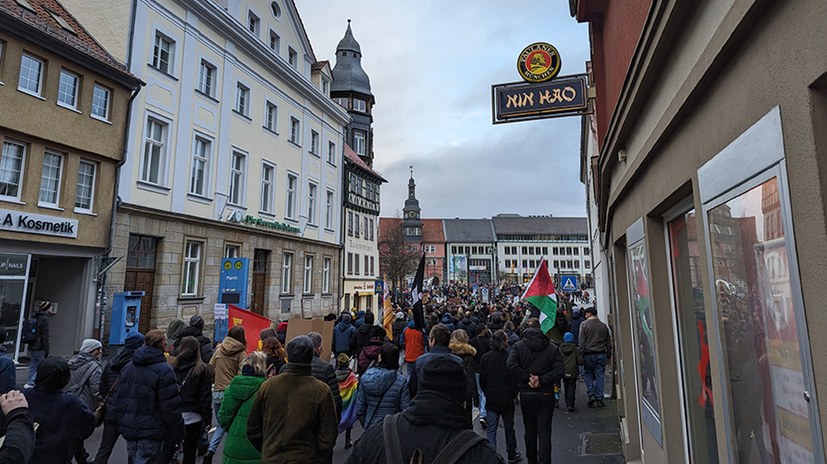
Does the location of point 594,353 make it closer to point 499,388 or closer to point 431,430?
point 499,388

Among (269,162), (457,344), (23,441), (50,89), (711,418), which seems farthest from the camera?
(269,162)

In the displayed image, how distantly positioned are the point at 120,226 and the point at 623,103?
49.1 feet

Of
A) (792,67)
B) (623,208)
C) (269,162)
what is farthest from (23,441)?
(269,162)

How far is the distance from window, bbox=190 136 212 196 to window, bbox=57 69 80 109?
16.0ft

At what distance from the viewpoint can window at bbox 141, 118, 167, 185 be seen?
15805mm

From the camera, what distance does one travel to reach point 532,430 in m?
5.91

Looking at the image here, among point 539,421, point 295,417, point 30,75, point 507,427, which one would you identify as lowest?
point 507,427

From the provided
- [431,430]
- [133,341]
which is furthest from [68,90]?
[431,430]

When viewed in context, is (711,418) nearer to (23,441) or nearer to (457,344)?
(457,344)

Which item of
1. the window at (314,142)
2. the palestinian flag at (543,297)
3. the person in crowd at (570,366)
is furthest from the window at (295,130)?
the person in crowd at (570,366)

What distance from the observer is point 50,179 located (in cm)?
1259

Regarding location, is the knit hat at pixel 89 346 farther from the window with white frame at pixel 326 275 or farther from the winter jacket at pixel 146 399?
the window with white frame at pixel 326 275

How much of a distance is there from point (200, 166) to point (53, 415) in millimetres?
16364

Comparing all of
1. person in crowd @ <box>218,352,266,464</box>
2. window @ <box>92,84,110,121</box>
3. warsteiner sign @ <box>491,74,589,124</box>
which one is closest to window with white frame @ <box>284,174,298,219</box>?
window @ <box>92,84,110,121</box>
